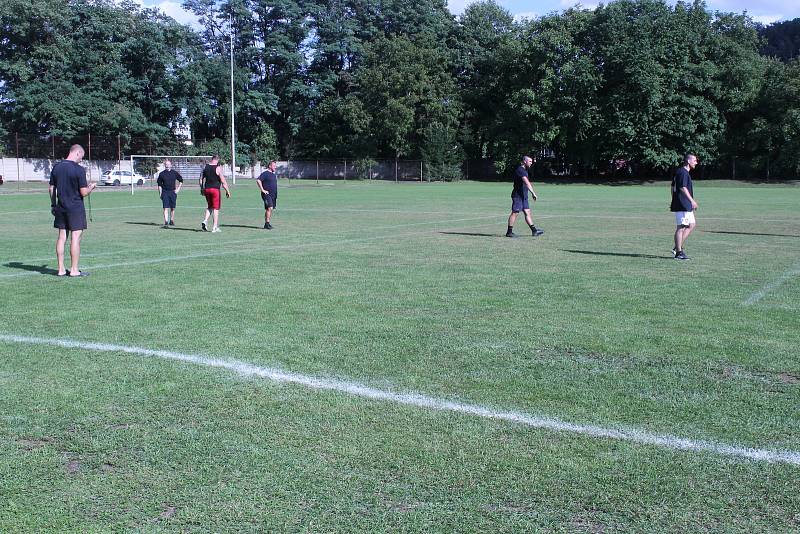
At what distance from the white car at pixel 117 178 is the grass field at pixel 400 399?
163 feet

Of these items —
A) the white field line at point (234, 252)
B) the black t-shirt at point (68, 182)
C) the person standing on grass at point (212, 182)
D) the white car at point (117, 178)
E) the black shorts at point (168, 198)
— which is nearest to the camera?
the black t-shirt at point (68, 182)

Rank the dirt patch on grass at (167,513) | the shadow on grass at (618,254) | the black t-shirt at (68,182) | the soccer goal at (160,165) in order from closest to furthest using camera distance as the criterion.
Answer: the dirt patch on grass at (167,513) < the black t-shirt at (68,182) < the shadow on grass at (618,254) < the soccer goal at (160,165)

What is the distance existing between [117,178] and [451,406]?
193ft

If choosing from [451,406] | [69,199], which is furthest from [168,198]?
[451,406]

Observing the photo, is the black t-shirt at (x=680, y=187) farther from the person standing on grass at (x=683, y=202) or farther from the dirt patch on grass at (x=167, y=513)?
the dirt patch on grass at (x=167, y=513)

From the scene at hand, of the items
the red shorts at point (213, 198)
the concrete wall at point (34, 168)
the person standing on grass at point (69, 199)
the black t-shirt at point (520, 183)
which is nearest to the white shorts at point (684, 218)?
the black t-shirt at point (520, 183)

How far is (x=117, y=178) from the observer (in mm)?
59344

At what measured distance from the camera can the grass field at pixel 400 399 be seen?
3814 millimetres

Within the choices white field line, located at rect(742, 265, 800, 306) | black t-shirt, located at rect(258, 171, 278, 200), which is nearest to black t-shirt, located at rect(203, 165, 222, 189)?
black t-shirt, located at rect(258, 171, 278, 200)

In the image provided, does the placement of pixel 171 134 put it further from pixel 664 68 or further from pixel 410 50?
pixel 664 68

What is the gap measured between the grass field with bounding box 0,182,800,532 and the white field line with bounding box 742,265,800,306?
9 cm

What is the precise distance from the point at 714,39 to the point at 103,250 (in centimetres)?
6407

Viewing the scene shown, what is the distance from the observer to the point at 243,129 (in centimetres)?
8275

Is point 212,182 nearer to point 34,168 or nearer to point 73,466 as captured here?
point 73,466
